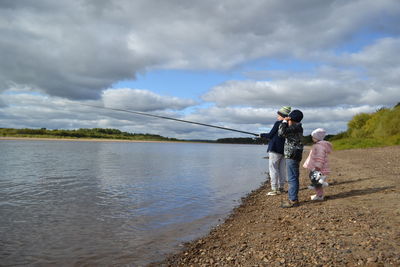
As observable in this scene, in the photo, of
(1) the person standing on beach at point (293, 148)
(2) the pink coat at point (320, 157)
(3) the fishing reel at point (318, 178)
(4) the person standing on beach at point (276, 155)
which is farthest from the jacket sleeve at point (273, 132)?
(3) the fishing reel at point (318, 178)

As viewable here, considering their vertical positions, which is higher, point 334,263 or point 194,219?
point 334,263

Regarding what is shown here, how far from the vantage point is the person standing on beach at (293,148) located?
Answer: 269 inches

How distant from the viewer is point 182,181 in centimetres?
1472

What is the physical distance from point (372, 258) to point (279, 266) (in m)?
1.16

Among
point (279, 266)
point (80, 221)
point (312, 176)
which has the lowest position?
point (80, 221)

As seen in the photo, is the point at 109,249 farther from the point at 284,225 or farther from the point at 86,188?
the point at 86,188

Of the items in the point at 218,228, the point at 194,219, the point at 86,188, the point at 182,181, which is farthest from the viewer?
the point at 182,181

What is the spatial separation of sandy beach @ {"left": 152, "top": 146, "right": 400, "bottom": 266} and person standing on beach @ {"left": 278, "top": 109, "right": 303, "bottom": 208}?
398 millimetres

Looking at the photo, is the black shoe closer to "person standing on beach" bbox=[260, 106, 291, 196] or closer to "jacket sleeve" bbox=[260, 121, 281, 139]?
"person standing on beach" bbox=[260, 106, 291, 196]

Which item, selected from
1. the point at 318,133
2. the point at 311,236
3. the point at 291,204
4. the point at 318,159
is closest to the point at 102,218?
the point at 291,204

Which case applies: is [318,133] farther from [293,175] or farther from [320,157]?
[293,175]

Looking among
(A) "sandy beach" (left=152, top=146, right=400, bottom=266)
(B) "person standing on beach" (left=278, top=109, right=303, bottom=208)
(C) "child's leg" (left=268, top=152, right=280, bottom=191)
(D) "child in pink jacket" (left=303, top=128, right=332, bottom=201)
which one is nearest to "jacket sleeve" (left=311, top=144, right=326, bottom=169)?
(D) "child in pink jacket" (left=303, top=128, right=332, bottom=201)

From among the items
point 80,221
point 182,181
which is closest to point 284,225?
point 80,221

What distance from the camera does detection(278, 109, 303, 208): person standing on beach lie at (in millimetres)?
6832
